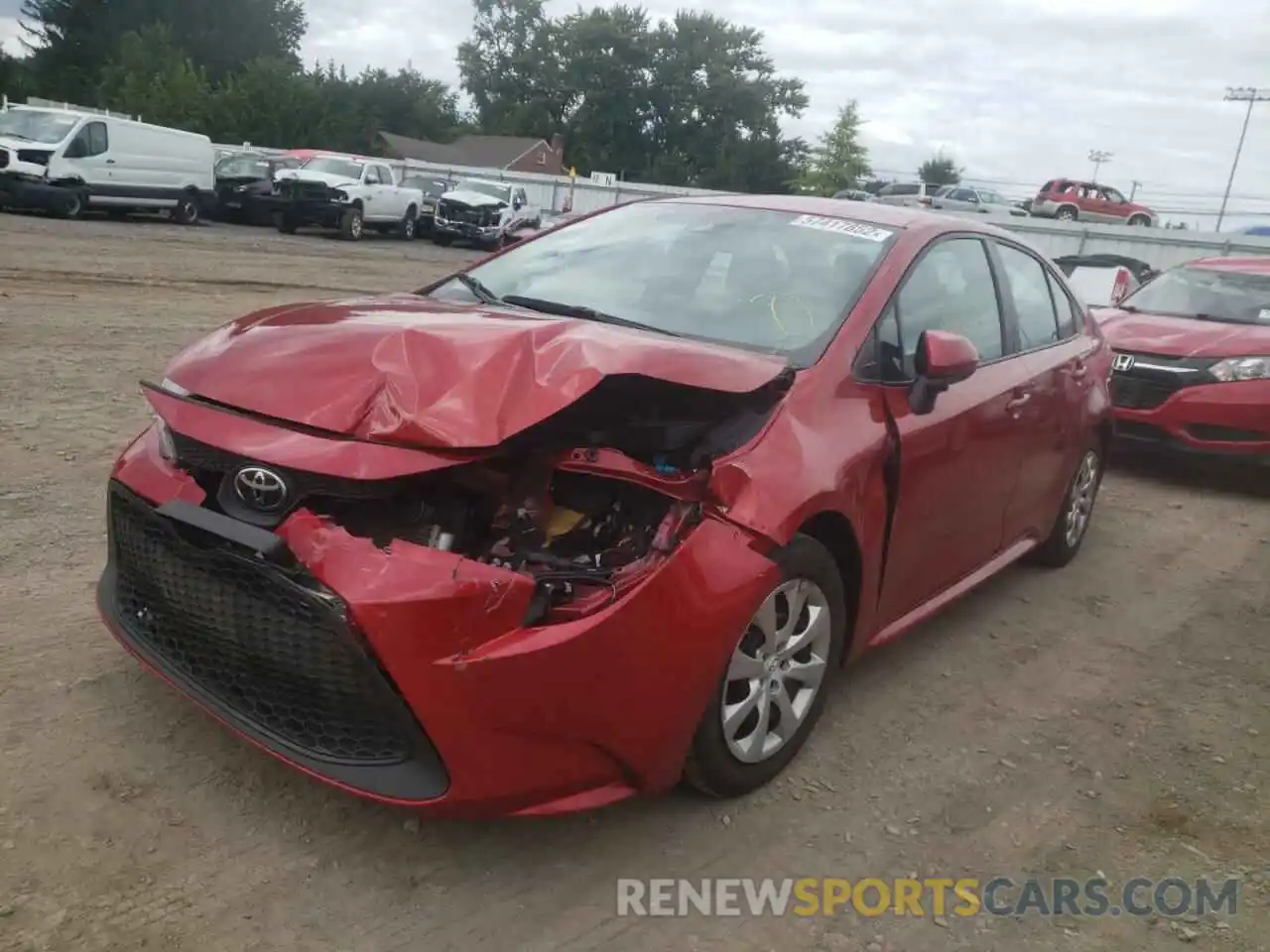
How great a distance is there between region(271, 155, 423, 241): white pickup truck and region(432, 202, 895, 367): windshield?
788 inches

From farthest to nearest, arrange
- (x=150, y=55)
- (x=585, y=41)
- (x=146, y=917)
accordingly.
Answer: (x=585, y=41) → (x=150, y=55) → (x=146, y=917)

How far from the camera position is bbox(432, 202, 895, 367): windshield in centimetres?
353

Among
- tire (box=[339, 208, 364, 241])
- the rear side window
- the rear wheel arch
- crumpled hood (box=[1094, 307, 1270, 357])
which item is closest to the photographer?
the rear wheel arch

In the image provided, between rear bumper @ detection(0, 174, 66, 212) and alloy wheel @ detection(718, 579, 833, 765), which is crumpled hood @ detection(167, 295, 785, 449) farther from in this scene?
rear bumper @ detection(0, 174, 66, 212)

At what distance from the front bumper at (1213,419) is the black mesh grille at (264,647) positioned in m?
5.73

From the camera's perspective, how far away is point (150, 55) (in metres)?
52.5

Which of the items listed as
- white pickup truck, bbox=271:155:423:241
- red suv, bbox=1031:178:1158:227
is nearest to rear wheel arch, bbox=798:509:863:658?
white pickup truck, bbox=271:155:423:241

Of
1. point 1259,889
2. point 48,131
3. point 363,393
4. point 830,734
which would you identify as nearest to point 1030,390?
point 830,734

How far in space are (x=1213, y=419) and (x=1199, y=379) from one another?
283 millimetres

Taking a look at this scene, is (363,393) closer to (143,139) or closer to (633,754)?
(633,754)

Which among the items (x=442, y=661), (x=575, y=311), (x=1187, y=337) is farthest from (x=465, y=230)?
(x=442, y=661)

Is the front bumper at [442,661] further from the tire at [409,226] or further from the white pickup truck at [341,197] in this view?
the tire at [409,226]

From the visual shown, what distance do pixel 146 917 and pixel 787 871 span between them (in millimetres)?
1542

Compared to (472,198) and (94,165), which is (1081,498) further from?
(472,198)
